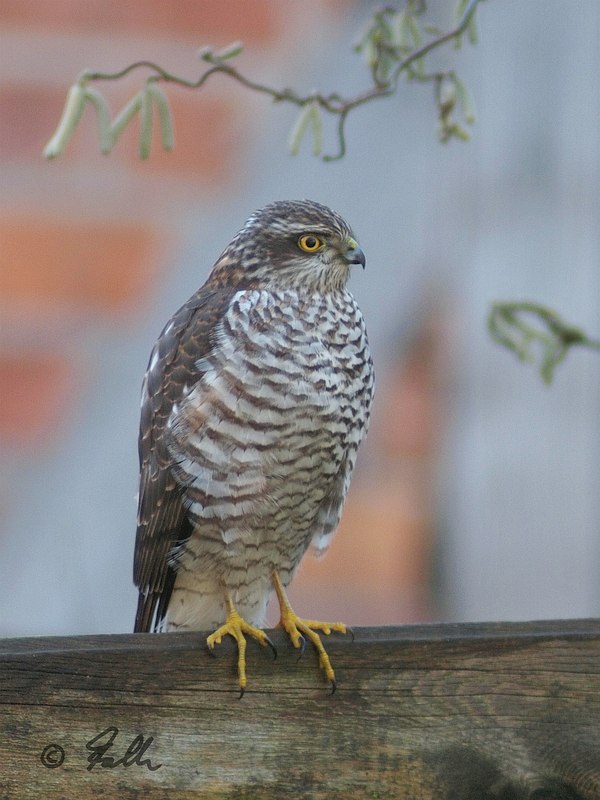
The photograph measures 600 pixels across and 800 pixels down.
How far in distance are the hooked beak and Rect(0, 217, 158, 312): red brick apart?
1482 mm

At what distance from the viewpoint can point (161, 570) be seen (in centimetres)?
349

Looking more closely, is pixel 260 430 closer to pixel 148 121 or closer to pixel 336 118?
pixel 148 121

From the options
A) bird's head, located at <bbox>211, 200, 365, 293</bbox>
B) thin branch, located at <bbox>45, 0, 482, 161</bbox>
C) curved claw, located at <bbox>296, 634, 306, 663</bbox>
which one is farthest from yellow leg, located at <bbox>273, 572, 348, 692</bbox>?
thin branch, located at <bbox>45, 0, 482, 161</bbox>

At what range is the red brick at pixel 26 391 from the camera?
5012 millimetres

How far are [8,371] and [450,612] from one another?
5.19 ft

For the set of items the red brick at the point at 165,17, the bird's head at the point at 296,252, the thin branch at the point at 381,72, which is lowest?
the bird's head at the point at 296,252

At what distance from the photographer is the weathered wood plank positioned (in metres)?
2.64

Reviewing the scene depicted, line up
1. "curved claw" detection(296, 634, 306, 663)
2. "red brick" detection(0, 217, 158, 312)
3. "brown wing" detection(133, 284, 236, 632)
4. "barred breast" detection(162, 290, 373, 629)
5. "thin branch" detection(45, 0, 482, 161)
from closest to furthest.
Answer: "curved claw" detection(296, 634, 306, 663) < "thin branch" detection(45, 0, 482, 161) < "barred breast" detection(162, 290, 373, 629) < "brown wing" detection(133, 284, 236, 632) < "red brick" detection(0, 217, 158, 312)

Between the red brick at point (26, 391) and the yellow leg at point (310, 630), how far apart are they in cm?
181

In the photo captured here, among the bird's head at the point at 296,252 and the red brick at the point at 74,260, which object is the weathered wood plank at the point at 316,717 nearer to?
the bird's head at the point at 296,252

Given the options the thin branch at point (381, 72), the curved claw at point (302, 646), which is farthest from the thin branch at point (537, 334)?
the curved claw at point (302, 646)

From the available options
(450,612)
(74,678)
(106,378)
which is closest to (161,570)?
(74,678)

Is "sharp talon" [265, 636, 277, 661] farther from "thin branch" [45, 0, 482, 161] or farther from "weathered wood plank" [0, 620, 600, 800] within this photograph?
"thin branch" [45, 0, 482, 161]

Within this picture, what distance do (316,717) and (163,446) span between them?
0.78 meters
